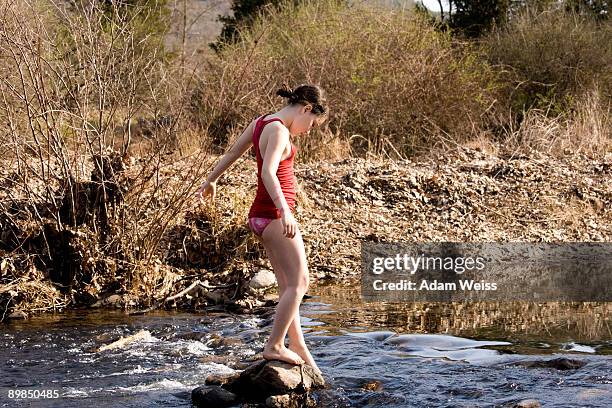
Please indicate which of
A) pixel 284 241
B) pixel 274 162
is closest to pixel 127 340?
pixel 284 241

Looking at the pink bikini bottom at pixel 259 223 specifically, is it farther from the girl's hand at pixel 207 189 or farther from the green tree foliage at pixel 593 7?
the green tree foliage at pixel 593 7

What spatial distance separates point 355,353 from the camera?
254 inches

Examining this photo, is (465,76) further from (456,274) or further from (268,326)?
(268,326)

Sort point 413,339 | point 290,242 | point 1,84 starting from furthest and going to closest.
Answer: point 1,84 < point 413,339 < point 290,242

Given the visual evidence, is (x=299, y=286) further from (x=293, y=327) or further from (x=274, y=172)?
(x=274, y=172)

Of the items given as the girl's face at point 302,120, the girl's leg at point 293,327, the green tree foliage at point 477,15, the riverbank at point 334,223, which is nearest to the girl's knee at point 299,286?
the girl's leg at point 293,327

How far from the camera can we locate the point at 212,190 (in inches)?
223

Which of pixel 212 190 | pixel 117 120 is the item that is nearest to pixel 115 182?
pixel 117 120

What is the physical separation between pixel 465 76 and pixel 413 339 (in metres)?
10.8

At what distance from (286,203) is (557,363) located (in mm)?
2230

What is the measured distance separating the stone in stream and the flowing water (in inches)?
4.7

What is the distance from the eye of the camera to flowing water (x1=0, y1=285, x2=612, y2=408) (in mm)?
5305

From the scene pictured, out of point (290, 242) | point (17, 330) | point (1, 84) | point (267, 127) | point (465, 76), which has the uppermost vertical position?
point (465, 76)

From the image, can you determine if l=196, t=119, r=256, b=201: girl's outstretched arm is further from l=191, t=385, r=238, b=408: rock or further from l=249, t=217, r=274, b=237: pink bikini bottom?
l=191, t=385, r=238, b=408: rock
